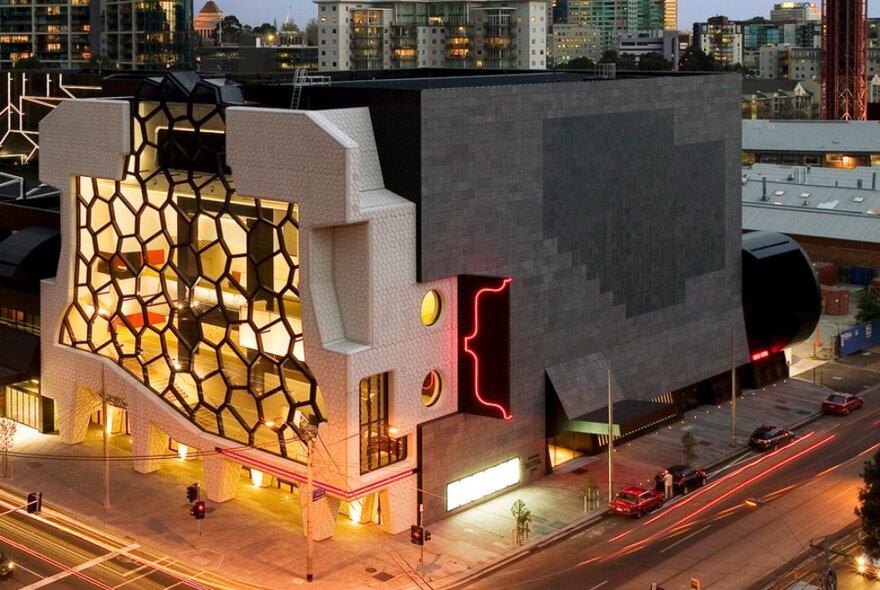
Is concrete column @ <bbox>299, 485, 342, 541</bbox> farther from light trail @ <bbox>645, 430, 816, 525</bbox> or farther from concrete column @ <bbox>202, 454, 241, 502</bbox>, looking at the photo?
light trail @ <bbox>645, 430, 816, 525</bbox>

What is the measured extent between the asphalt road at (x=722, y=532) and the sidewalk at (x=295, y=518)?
1635 millimetres

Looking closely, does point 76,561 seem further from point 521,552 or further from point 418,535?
point 521,552

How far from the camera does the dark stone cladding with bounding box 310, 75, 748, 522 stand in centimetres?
6606

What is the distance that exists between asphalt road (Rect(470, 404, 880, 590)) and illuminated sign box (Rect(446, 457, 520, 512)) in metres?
6.29

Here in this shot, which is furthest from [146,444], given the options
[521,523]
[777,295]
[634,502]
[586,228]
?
[777,295]

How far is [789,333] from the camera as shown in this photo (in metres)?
88.4

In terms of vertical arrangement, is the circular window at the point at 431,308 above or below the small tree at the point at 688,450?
above

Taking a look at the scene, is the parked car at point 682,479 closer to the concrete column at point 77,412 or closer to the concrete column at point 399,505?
the concrete column at point 399,505

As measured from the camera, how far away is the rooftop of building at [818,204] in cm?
12656

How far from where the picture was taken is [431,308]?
67438 mm

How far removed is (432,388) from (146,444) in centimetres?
1689

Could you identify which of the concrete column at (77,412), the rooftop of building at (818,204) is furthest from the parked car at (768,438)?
the rooftop of building at (818,204)

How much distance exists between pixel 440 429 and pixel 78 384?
2337 centimetres

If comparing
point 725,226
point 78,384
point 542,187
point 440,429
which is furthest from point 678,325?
point 78,384
